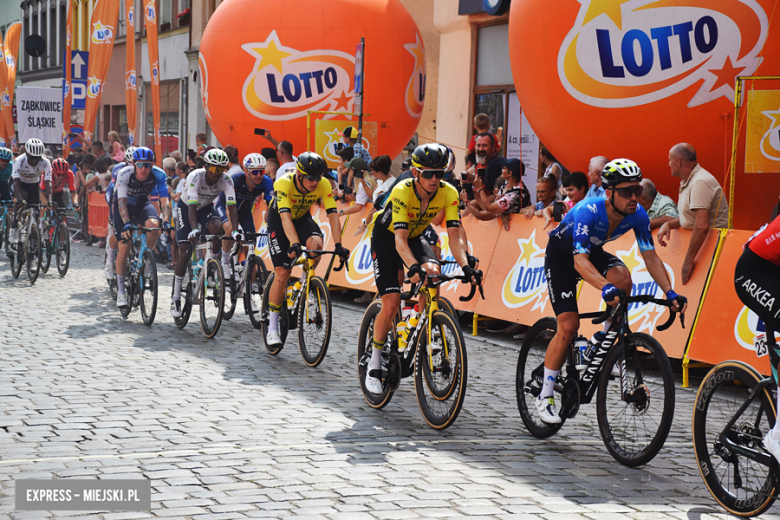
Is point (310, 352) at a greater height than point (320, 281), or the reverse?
point (320, 281)

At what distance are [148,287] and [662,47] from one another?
6567mm

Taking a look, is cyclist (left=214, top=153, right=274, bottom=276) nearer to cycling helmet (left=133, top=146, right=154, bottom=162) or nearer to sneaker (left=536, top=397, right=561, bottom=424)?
cycling helmet (left=133, top=146, right=154, bottom=162)

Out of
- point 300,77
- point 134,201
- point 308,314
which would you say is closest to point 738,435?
point 308,314

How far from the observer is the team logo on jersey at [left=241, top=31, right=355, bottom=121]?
714 inches

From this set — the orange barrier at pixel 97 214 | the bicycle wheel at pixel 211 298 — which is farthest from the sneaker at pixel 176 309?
the orange barrier at pixel 97 214

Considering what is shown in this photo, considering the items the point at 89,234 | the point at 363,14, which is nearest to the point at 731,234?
the point at 363,14

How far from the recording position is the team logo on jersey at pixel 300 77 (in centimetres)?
1814

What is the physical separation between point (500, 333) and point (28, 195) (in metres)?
9.85

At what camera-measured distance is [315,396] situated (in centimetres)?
782

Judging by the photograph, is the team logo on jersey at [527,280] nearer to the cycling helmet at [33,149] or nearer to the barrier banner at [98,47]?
the cycling helmet at [33,149]

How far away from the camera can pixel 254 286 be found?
11.2 m

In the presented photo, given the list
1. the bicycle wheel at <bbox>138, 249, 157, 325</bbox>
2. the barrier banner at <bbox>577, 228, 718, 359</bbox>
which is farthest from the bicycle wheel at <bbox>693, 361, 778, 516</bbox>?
the bicycle wheel at <bbox>138, 249, 157, 325</bbox>

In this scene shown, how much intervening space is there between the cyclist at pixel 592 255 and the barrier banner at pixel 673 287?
248 centimetres

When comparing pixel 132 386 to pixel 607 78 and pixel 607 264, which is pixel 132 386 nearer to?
pixel 607 264
